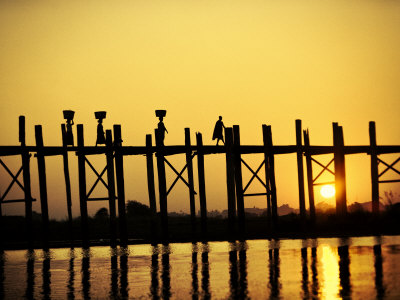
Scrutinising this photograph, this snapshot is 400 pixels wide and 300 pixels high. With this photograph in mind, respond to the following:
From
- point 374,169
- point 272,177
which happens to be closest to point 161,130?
point 272,177

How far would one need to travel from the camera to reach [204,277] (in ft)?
52.7

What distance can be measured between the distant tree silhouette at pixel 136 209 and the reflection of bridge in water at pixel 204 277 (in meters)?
40.9

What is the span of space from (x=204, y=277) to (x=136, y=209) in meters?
48.6

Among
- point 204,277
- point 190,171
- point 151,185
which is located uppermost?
point 190,171

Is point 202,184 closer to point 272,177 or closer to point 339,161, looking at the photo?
point 272,177

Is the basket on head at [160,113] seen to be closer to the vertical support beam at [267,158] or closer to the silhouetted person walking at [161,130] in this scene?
the silhouetted person walking at [161,130]

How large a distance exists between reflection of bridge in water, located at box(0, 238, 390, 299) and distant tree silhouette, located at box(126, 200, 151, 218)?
134ft

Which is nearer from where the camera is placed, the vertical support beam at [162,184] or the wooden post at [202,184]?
the vertical support beam at [162,184]

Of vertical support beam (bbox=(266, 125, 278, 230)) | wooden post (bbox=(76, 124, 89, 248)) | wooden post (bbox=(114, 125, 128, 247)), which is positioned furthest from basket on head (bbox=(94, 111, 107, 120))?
vertical support beam (bbox=(266, 125, 278, 230))

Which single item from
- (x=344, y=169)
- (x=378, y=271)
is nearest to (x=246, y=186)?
(x=344, y=169)

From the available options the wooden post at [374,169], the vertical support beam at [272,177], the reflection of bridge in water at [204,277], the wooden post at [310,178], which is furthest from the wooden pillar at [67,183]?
the wooden post at [374,169]

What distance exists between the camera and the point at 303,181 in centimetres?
2912

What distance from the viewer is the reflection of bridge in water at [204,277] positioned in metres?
13.8

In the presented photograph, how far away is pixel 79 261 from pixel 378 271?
7772 mm
